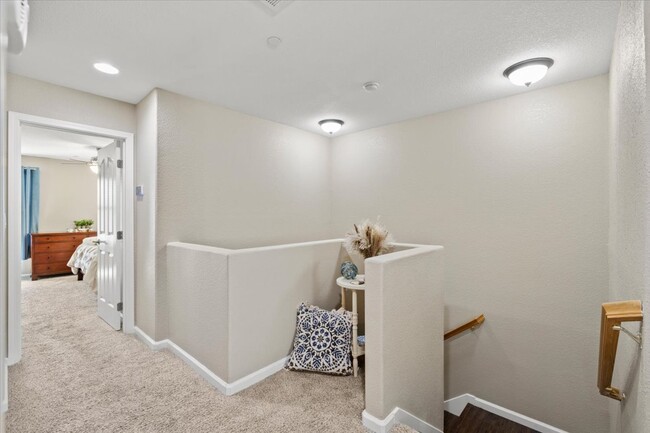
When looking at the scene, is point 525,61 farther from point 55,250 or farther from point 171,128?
point 55,250

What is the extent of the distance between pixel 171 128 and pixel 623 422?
12.2 feet

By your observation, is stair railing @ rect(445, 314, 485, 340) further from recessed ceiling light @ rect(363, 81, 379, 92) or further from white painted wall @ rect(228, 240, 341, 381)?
recessed ceiling light @ rect(363, 81, 379, 92)

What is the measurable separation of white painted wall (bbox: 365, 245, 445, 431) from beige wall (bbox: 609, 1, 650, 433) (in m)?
1.11

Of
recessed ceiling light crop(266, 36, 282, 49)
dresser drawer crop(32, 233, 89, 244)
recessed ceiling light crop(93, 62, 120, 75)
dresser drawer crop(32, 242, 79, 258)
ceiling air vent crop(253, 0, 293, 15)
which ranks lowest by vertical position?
dresser drawer crop(32, 242, 79, 258)

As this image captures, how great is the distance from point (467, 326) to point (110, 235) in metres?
3.86

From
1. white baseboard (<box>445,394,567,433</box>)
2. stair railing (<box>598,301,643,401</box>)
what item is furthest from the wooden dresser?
stair railing (<box>598,301,643,401</box>)

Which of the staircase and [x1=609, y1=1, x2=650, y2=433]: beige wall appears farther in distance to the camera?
the staircase

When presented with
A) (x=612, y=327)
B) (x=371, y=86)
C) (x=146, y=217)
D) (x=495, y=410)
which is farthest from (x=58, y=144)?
(x=495, y=410)

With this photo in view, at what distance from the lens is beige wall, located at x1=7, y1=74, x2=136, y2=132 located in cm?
255

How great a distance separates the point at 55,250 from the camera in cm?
581

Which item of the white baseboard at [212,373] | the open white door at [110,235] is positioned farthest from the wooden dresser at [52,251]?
the white baseboard at [212,373]

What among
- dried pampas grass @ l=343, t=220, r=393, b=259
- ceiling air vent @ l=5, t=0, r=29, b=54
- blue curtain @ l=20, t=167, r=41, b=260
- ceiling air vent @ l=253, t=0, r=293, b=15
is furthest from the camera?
blue curtain @ l=20, t=167, r=41, b=260

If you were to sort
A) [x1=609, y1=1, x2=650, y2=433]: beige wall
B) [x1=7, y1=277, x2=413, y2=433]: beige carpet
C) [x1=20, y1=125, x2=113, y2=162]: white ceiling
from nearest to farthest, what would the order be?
[x1=609, y1=1, x2=650, y2=433]: beige wall
[x1=7, y1=277, x2=413, y2=433]: beige carpet
[x1=20, y1=125, x2=113, y2=162]: white ceiling

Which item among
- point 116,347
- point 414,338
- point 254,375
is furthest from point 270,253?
point 116,347
